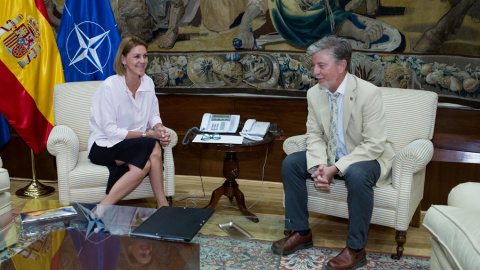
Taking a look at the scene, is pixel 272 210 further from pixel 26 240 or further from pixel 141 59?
pixel 26 240

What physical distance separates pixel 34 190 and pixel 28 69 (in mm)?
1152

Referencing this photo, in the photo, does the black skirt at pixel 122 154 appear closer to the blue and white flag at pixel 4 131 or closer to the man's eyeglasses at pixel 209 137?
the man's eyeglasses at pixel 209 137

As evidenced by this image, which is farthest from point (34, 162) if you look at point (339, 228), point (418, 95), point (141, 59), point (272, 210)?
point (418, 95)

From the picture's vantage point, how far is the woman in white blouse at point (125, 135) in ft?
12.1

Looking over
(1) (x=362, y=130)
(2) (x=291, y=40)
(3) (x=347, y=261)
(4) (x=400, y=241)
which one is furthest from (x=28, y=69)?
(4) (x=400, y=241)

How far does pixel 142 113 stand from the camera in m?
3.95

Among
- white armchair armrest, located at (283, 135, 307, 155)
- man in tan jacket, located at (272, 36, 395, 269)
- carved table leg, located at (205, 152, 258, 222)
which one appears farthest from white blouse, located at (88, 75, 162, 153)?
man in tan jacket, located at (272, 36, 395, 269)

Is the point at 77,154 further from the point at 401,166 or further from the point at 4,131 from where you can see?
the point at 401,166

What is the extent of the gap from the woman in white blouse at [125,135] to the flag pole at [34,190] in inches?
49.6

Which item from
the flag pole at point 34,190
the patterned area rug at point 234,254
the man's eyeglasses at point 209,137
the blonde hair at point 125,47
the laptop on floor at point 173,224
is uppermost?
the blonde hair at point 125,47

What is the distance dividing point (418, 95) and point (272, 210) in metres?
1.54

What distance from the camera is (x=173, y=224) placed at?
8.61 ft

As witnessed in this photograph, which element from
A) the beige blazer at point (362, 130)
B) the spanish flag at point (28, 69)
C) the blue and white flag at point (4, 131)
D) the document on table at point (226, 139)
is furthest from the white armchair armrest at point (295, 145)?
the blue and white flag at point (4, 131)

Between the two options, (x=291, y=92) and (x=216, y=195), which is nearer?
(x=216, y=195)
